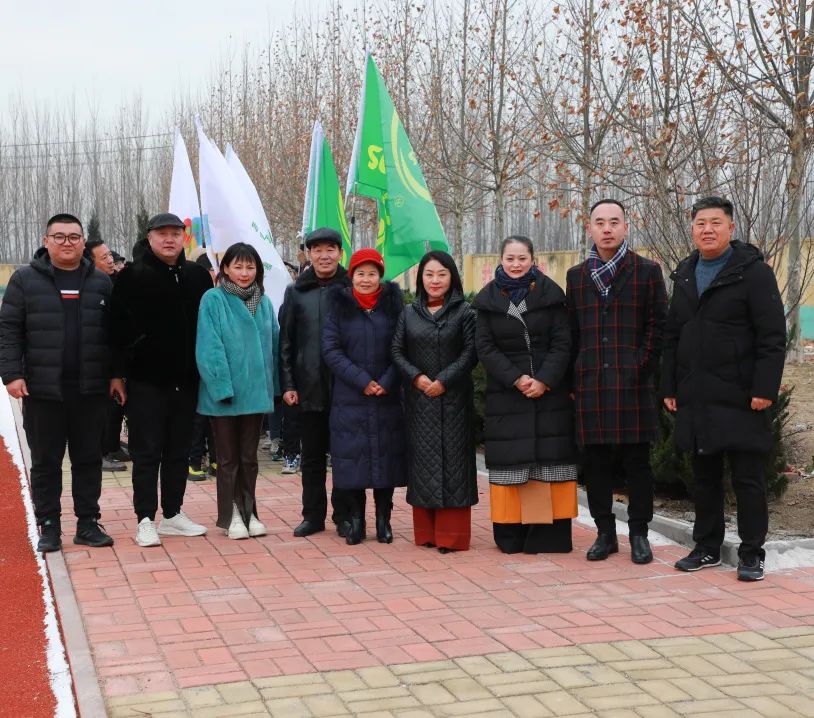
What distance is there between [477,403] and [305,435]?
133 inches

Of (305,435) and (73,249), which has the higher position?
(73,249)

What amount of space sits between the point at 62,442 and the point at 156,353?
0.81 metres

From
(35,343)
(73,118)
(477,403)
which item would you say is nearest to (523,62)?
(477,403)

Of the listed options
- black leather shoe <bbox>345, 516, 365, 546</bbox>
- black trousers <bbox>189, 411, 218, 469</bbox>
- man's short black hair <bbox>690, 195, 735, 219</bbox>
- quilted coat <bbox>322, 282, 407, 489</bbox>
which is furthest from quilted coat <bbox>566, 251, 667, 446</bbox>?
black trousers <bbox>189, 411, 218, 469</bbox>

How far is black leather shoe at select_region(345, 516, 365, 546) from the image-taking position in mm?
7070

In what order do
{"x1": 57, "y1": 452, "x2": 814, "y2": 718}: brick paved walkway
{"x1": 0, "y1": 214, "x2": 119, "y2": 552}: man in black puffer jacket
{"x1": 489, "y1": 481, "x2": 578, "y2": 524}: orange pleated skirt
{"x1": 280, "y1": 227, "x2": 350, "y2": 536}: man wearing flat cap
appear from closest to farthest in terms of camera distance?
{"x1": 57, "y1": 452, "x2": 814, "y2": 718}: brick paved walkway < {"x1": 489, "y1": 481, "x2": 578, "y2": 524}: orange pleated skirt < {"x1": 0, "y1": 214, "x2": 119, "y2": 552}: man in black puffer jacket < {"x1": 280, "y1": 227, "x2": 350, "y2": 536}: man wearing flat cap

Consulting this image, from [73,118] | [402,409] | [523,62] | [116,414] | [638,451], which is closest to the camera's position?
[638,451]

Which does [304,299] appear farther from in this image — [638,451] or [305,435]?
[638,451]

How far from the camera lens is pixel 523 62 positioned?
1805cm

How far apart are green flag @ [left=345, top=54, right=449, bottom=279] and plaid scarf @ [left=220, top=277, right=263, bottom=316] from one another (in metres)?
1.86

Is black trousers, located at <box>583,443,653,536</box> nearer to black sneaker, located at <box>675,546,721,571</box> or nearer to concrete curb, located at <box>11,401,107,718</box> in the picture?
black sneaker, located at <box>675,546,721,571</box>

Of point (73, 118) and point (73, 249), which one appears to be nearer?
point (73, 249)

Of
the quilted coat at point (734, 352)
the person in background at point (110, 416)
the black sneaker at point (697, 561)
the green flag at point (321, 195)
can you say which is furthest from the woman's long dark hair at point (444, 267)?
the person in background at point (110, 416)

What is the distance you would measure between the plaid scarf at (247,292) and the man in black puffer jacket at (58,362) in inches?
29.0
